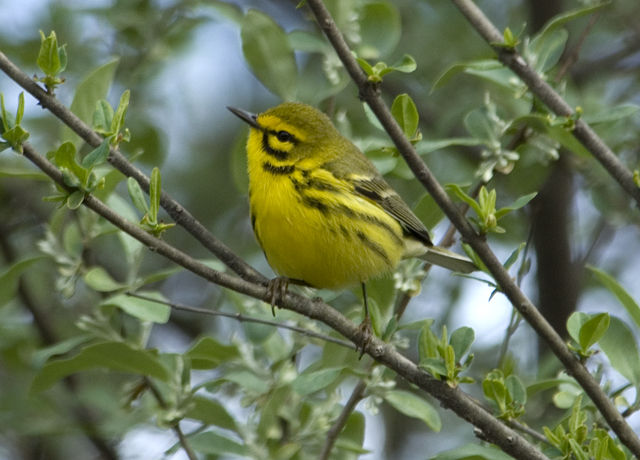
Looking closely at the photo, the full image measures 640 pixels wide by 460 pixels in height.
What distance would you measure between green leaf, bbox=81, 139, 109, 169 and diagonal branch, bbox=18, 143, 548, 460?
8cm

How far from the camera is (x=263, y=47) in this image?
3.65 metres

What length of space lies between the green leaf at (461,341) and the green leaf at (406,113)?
611 mm

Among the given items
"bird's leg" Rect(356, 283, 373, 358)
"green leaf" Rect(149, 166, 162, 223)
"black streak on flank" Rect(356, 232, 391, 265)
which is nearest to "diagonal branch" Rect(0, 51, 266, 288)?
"green leaf" Rect(149, 166, 162, 223)

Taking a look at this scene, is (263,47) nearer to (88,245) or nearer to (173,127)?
(88,245)

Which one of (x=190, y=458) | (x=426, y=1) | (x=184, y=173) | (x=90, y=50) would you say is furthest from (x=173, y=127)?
(x=190, y=458)

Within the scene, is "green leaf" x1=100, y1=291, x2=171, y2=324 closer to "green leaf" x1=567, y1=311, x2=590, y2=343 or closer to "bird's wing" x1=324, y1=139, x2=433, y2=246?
"bird's wing" x1=324, y1=139, x2=433, y2=246

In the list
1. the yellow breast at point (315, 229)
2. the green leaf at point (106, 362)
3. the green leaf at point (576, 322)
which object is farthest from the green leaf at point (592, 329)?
the green leaf at point (106, 362)

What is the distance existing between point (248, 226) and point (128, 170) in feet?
11.0

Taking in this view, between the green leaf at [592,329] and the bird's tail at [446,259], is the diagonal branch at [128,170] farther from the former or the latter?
the bird's tail at [446,259]

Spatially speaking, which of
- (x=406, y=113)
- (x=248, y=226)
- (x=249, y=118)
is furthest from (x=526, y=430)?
(x=248, y=226)

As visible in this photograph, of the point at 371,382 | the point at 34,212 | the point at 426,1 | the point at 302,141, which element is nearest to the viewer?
the point at 371,382

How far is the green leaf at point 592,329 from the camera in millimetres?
2609

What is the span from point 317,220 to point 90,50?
2384mm

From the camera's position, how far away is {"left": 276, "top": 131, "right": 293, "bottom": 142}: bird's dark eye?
3.90m
